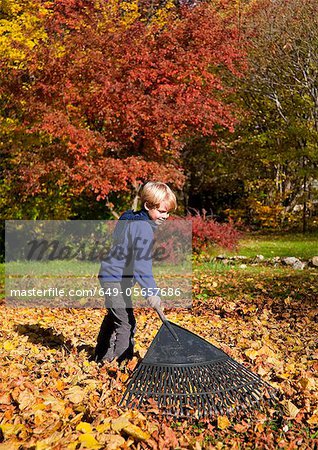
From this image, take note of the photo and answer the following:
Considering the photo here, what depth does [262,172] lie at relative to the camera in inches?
770

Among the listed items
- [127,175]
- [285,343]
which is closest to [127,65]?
[127,175]

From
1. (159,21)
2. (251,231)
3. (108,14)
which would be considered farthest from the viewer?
(251,231)

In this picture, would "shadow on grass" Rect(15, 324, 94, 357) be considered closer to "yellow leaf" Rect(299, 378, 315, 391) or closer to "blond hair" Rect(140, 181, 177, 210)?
"blond hair" Rect(140, 181, 177, 210)

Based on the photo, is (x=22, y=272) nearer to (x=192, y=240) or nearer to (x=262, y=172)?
(x=192, y=240)

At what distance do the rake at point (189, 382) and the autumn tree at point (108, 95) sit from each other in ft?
22.5

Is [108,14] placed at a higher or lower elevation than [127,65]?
higher

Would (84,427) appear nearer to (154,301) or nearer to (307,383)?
(154,301)

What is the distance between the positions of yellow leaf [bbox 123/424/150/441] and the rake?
25 cm

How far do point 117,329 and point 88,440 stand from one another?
1251 mm

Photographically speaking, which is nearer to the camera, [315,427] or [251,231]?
[315,427]

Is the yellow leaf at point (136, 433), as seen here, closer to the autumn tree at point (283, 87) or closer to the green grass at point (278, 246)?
the green grass at point (278, 246)

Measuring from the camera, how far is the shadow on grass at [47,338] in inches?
193

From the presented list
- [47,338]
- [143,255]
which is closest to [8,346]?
[47,338]

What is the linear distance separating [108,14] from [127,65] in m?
2.02
